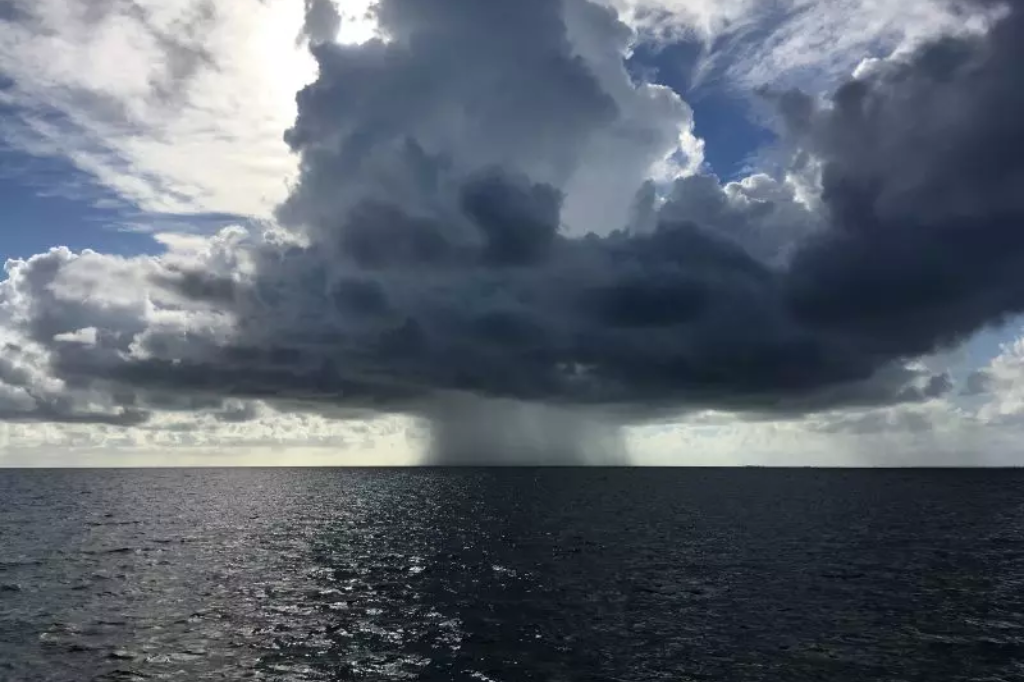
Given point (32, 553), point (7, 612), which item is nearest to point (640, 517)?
point (32, 553)

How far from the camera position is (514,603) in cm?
5672

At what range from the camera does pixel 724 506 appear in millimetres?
167500

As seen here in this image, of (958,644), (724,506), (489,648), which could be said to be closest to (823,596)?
(958,644)

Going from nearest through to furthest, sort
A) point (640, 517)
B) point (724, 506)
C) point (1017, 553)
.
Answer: point (1017, 553)
point (640, 517)
point (724, 506)

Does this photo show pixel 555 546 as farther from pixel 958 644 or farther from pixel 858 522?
pixel 858 522

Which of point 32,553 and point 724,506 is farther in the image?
point 724,506

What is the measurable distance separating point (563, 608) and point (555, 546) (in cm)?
3503

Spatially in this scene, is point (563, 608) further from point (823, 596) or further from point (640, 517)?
point (640, 517)

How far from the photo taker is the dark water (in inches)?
1623

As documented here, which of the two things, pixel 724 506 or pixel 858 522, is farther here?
pixel 724 506

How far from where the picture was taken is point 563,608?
5469cm

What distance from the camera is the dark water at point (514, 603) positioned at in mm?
41219

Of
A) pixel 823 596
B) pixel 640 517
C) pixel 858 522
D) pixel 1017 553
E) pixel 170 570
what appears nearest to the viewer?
pixel 823 596

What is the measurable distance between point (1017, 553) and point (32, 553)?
375ft
